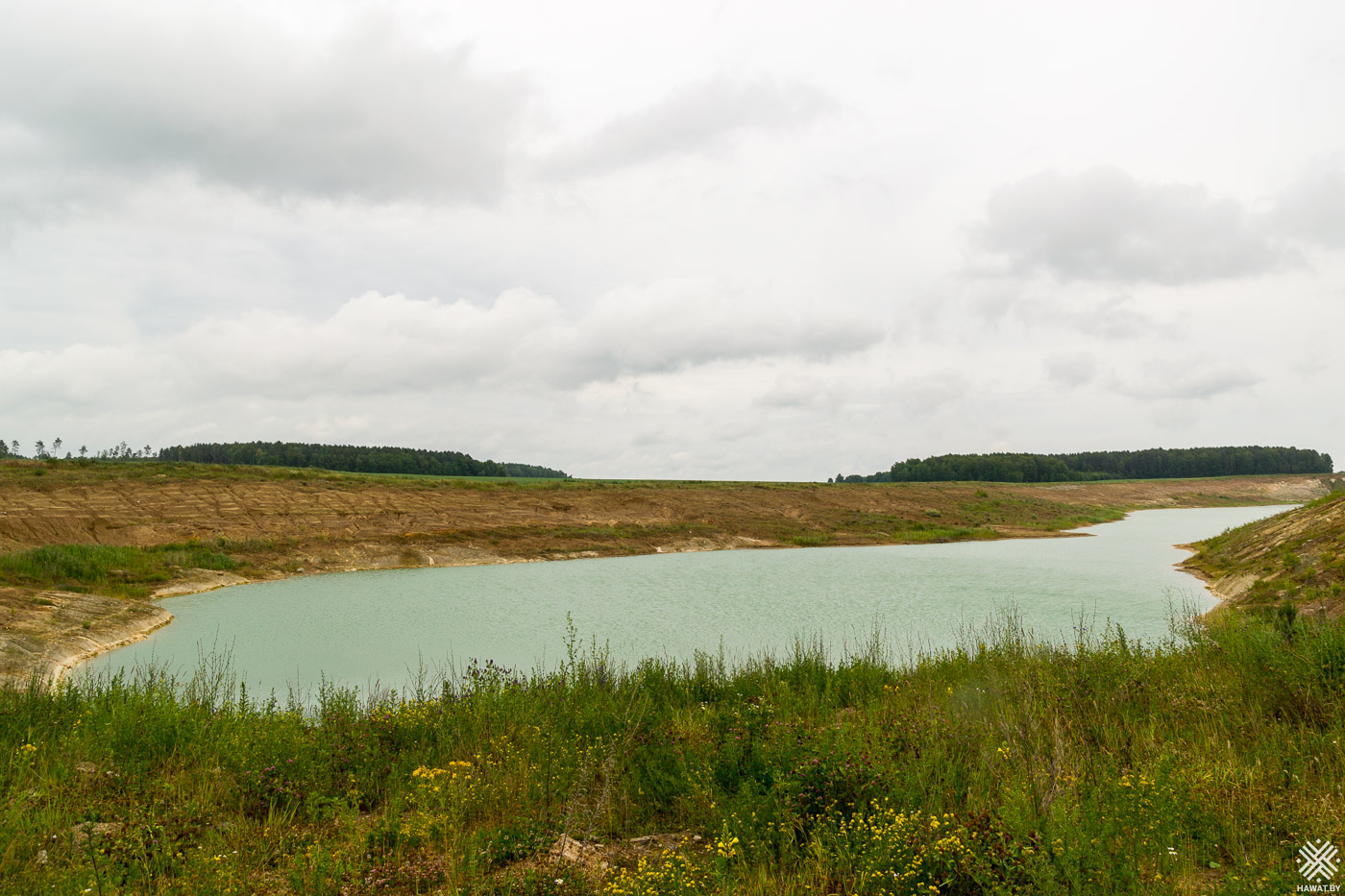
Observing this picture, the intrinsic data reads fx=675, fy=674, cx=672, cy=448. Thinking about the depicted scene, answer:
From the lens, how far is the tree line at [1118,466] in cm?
9794

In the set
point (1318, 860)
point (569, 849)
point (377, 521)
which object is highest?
point (1318, 860)

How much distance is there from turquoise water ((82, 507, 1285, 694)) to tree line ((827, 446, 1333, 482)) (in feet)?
232

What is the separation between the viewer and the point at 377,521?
3369cm

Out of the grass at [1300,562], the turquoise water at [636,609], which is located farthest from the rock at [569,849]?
the grass at [1300,562]

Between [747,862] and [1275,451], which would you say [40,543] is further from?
[1275,451]

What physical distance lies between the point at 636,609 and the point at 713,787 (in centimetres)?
1450

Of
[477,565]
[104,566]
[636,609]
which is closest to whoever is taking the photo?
[636,609]

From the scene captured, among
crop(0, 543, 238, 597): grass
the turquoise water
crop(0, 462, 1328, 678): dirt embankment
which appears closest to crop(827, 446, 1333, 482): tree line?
crop(0, 462, 1328, 678): dirt embankment

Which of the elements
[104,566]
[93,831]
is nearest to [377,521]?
[104,566]

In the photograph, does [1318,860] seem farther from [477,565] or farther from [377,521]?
[377,521]

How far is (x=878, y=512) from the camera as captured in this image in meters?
49.7

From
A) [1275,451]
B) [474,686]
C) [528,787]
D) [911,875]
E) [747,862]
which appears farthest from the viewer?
[1275,451]

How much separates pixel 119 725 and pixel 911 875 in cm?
702

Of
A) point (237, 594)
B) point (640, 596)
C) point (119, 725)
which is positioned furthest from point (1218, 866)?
point (237, 594)
